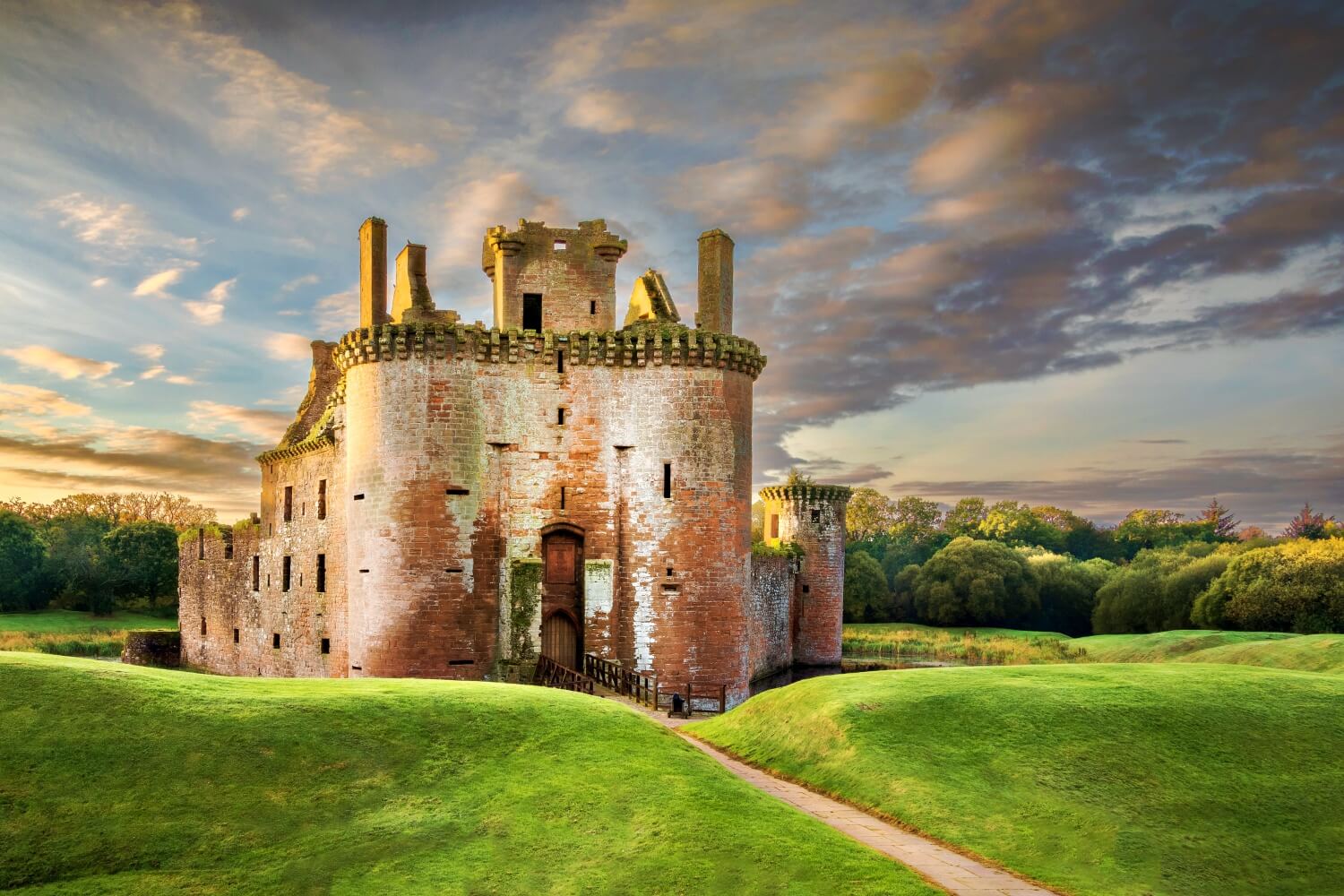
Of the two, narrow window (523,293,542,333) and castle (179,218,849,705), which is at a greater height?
narrow window (523,293,542,333)

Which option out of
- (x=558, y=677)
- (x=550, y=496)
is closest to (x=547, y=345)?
(x=550, y=496)

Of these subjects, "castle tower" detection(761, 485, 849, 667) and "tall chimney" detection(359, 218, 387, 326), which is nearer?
"tall chimney" detection(359, 218, 387, 326)

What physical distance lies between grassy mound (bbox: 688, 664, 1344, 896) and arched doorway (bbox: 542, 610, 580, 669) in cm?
1154

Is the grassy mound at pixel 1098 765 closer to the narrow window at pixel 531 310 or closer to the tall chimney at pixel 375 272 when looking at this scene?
the narrow window at pixel 531 310

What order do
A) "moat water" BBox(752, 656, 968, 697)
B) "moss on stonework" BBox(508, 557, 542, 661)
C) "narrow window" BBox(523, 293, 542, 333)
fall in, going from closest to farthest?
"moss on stonework" BBox(508, 557, 542, 661)
"narrow window" BBox(523, 293, 542, 333)
"moat water" BBox(752, 656, 968, 697)

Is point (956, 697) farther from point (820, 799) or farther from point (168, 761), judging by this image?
point (168, 761)

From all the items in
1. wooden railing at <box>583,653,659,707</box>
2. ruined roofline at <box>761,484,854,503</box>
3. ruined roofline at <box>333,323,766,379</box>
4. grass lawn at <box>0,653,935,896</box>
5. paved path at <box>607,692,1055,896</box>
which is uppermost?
ruined roofline at <box>333,323,766,379</box>

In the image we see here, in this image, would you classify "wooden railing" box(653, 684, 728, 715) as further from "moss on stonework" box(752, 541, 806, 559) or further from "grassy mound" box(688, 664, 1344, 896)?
"moss on stonework" box(752, 541, 806, 559)

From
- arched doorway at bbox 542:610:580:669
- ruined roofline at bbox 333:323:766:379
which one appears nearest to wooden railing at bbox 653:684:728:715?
arched doorway at bbox 542:610:580:669

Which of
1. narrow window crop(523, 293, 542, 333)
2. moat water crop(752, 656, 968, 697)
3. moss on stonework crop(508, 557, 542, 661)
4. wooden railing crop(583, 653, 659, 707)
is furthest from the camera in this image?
moat water crop(752, 656, 968, 697)

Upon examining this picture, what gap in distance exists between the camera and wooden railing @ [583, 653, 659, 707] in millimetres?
29356

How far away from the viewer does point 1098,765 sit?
17.4 meters

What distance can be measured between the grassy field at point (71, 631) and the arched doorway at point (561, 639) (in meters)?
35.7

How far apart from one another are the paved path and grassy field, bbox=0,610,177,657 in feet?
168
